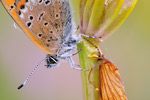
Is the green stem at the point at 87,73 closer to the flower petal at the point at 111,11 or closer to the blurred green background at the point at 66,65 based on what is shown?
the flower petal at the point at 111,11

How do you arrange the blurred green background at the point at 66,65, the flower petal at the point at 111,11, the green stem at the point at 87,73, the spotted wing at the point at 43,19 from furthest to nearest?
the blurred green background at the point at 66,65 → the spotted wing at the point at 43,19 → the green stem at the point at 87,73 → the flower petal at the point at 111,11

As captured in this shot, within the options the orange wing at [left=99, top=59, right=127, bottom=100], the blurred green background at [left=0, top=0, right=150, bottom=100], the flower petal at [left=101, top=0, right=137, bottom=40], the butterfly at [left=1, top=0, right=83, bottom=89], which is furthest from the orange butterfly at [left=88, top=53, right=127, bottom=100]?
the blurred green background at [left=0, top=0, right=150, bottom=100]

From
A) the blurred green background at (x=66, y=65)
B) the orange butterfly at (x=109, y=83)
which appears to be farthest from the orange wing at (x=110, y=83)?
the blurred green background at (x=66, y=65)

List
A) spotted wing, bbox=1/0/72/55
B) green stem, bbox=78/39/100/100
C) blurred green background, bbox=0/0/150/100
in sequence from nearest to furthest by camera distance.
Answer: green stem, bbox=78/39/100/100 < spotted wing, bbox=1/0/72/55 < blurred green background, bbox=0/0/150/100

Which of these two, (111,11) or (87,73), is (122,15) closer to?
(111,11)

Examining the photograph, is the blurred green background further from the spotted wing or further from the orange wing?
the orange wing
